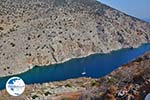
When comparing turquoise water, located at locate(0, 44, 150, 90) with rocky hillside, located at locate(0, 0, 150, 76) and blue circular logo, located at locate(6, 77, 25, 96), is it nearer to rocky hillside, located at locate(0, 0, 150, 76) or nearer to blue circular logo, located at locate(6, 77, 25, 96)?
rocky hillside, located at locate(0, 0, 150, 76)

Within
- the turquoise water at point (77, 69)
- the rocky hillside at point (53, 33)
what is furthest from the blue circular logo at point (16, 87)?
the rocky hillside at point (53, 33)

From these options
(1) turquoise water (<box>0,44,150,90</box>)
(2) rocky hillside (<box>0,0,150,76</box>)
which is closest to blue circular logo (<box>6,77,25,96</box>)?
(1) turquoise water (<box>0,44,150,90</box>)

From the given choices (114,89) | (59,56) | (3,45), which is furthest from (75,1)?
(114,89)

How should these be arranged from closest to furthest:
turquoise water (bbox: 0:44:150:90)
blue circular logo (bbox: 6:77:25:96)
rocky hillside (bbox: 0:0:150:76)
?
blue circular logo (bbox: 6:77:25:96) → turquoise water (bbox: 0:44:150:90) → rocky hillside (bbox: 0:0:150:76)

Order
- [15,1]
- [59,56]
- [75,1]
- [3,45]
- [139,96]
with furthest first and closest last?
1. [75,1]
2. [15,1]
3. [59,56]
4. [3,45]
5. [139,96]

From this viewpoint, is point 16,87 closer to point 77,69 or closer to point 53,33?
point 77,69

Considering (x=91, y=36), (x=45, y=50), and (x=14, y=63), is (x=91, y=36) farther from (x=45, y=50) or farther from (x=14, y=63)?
(x=14, y=63)
